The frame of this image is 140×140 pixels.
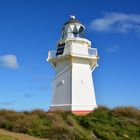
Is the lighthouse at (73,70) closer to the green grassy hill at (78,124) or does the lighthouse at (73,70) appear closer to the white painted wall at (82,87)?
the white painted wall at (82,87)

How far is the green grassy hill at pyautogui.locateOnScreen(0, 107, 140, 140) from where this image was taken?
2083 cm

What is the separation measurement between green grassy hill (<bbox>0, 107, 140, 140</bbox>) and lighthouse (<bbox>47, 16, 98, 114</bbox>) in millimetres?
1299

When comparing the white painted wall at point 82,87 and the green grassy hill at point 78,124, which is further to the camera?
the white painted wall at point 82,87

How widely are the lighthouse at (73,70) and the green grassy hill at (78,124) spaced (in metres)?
1.30

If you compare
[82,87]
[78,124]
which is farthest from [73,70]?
[78,124]

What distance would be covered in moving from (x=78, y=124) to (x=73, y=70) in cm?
490

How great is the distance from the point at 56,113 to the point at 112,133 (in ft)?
16.1

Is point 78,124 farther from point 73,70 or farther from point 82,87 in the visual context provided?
point 73,70

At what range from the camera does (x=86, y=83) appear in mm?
26656

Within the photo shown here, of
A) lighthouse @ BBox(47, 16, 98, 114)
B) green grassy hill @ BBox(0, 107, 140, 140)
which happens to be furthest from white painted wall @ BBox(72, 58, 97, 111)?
green grassy hill @ BBox(0, 107, 140, 140)

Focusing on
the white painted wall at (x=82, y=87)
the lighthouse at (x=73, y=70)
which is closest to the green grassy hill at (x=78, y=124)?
the white painted wall at (x=82, y=87)

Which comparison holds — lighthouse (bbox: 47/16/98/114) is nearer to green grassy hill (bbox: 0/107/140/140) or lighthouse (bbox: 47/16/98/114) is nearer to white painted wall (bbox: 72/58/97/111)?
white painted wall (bbox: 72/58/97/111)

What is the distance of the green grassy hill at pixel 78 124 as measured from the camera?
20828mm

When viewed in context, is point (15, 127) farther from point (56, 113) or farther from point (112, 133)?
point (112, 133)
